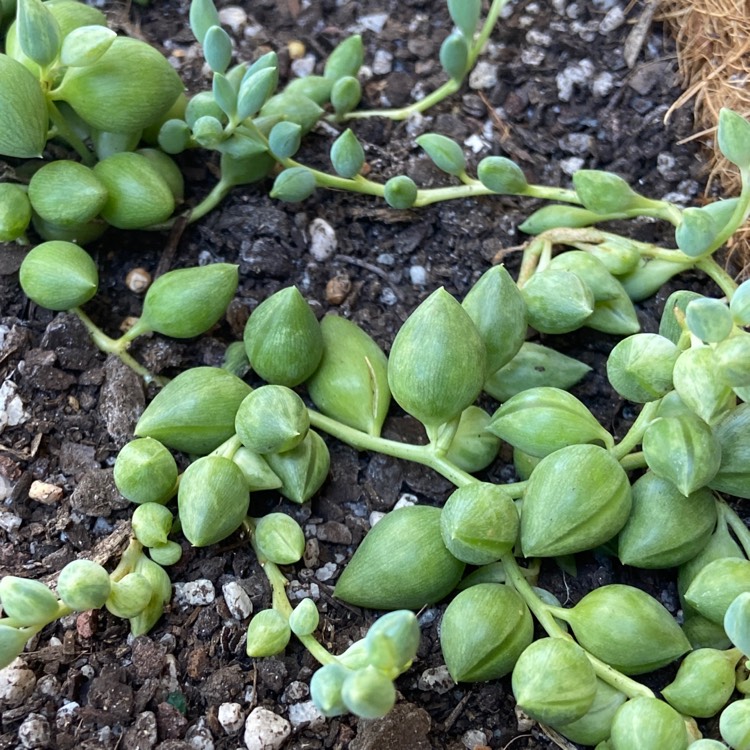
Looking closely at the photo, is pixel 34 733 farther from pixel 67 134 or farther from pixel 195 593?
pixel 67 134

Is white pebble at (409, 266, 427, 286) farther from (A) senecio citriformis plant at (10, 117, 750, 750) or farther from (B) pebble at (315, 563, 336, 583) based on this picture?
(B) pebble at (315, 563, 336, 583)

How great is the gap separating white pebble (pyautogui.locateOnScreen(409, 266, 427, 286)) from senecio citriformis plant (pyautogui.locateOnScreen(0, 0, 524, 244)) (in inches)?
3.9

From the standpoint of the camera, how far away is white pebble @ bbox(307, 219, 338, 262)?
1.40 m

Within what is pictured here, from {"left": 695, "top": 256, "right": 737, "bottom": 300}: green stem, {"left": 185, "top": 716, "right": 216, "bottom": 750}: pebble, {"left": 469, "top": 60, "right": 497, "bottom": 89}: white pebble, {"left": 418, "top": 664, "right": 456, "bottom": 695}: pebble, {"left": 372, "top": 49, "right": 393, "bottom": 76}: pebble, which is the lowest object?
{"left": 185, "top": 716, "right": 216, "bottom": 750}: pebble

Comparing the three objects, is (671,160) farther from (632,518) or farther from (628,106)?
(632,518)

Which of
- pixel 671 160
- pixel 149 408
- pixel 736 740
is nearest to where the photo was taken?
pixel 736 740

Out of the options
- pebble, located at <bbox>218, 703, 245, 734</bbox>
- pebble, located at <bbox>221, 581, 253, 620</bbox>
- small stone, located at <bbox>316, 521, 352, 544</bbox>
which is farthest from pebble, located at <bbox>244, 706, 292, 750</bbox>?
small stone, located at <bbox>316, 521, 352, 544</bbox>

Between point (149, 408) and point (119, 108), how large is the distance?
40 centimetres

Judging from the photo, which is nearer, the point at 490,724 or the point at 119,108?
the point at 490,724

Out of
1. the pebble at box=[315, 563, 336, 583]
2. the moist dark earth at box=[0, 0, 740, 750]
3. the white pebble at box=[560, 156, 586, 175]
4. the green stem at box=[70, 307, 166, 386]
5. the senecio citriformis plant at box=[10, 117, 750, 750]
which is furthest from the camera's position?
the white pebble at box=[560, 156, 586, 175]

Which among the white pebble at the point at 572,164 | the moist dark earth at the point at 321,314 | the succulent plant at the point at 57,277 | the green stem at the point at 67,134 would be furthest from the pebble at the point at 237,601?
the white pebble at the point at 572,164

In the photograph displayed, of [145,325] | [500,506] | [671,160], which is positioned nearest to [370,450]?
[500,506]

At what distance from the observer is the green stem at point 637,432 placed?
41.4 inches

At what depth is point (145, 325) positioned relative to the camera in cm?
123
